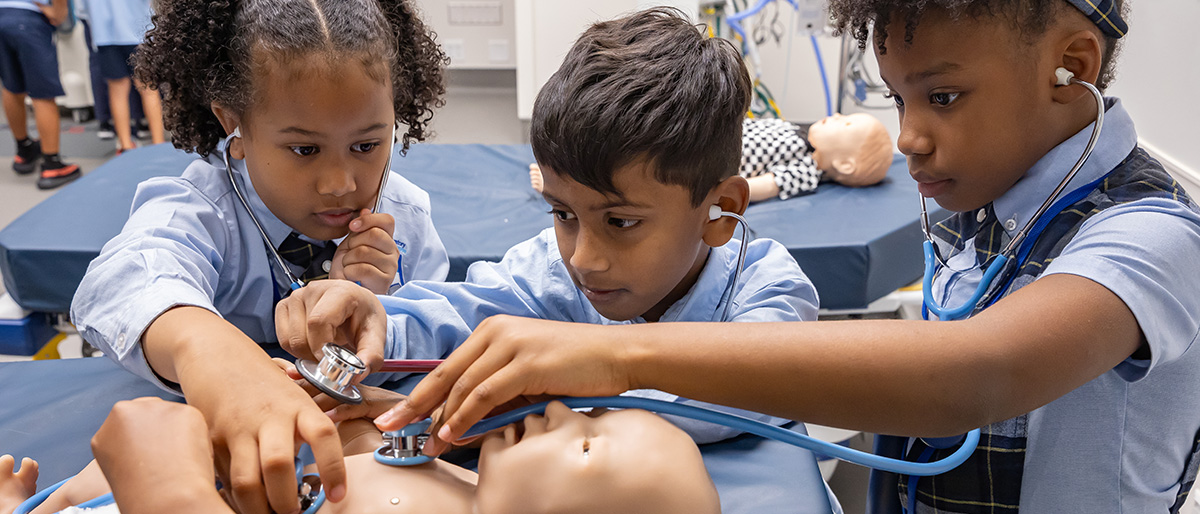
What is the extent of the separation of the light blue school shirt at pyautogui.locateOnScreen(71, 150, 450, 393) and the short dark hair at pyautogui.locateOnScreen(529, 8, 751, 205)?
0.46 meters

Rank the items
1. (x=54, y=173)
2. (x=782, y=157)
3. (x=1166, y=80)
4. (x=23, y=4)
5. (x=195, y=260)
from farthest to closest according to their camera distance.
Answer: (x=54, y=173), (x=23, y=4), (x=782, y=157), (x=1166, y=80), (x=195, y=260)

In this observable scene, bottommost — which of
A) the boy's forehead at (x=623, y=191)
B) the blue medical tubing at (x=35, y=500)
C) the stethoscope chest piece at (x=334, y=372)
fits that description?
the blue medical tubing at (x=35, y=500)

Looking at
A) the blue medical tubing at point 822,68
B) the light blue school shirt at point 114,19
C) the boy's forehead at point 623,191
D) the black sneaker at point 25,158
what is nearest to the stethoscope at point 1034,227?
the boy's forehead at point 623,191

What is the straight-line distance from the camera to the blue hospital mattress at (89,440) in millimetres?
862

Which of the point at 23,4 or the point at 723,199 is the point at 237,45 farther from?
the point at 23,4

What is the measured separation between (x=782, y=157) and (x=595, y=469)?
2.01 meters

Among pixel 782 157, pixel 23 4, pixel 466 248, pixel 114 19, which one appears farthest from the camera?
pixel 114 19

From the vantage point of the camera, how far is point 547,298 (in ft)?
3.64

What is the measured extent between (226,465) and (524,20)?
3.50 m

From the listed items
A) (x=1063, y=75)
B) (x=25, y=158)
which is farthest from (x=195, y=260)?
(x=25, y=158)

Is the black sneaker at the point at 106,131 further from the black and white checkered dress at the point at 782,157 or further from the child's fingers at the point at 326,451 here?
the child's fingers at the point at 326,451

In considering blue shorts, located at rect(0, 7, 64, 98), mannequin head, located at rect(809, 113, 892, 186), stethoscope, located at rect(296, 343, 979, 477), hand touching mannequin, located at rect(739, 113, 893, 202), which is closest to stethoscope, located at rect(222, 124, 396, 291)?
stethoscope, located at rect(296, 343, 979, 477)

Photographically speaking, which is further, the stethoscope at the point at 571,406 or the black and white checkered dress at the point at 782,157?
the black and white checkered dress at the point at 782,157

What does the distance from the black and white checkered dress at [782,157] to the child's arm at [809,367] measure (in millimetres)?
1725
